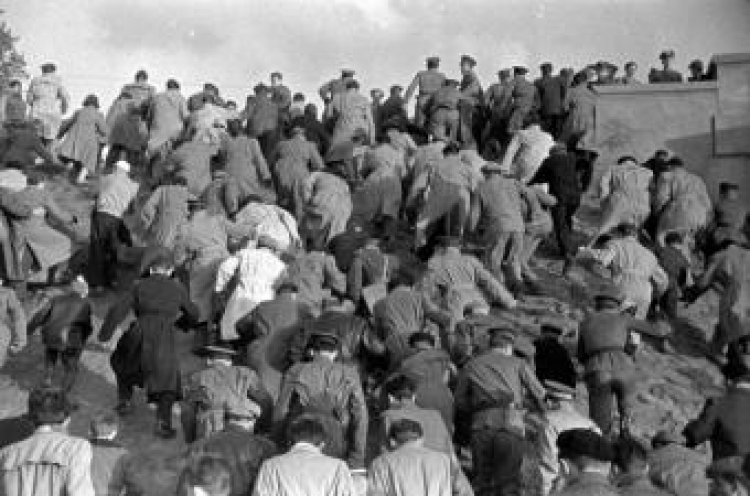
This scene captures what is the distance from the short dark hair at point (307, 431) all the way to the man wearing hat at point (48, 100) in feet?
50.2

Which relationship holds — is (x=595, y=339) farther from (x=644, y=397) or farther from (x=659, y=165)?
(x=659, y=165)

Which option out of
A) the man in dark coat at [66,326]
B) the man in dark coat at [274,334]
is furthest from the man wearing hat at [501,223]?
the man in dark coat at [66,326]

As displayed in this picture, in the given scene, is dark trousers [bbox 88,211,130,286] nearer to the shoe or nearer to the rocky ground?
the rocky ground

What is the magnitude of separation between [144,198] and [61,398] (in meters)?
8.78

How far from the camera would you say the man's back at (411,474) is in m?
7.79

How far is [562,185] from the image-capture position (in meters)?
16.8

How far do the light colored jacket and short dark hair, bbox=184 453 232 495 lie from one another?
2.21 feet

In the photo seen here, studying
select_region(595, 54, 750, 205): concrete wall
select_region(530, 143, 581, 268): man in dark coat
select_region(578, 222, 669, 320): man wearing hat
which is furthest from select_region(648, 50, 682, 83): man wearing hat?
select_region(578, 222, 669, 320): man wearing hat

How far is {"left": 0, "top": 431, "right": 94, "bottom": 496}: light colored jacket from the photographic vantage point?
747 centimetres

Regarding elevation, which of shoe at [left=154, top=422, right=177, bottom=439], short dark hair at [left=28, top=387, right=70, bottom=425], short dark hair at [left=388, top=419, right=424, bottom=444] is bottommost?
shoe at [left=154, top=422, right=177, bottom=439]

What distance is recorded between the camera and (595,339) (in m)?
11.3

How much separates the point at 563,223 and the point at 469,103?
3.72 meters

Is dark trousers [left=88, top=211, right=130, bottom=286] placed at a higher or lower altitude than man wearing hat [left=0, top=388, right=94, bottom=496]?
higher

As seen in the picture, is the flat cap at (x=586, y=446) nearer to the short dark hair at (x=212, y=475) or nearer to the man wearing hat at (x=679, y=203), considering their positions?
the short dark hair at (x=212, y=475)
